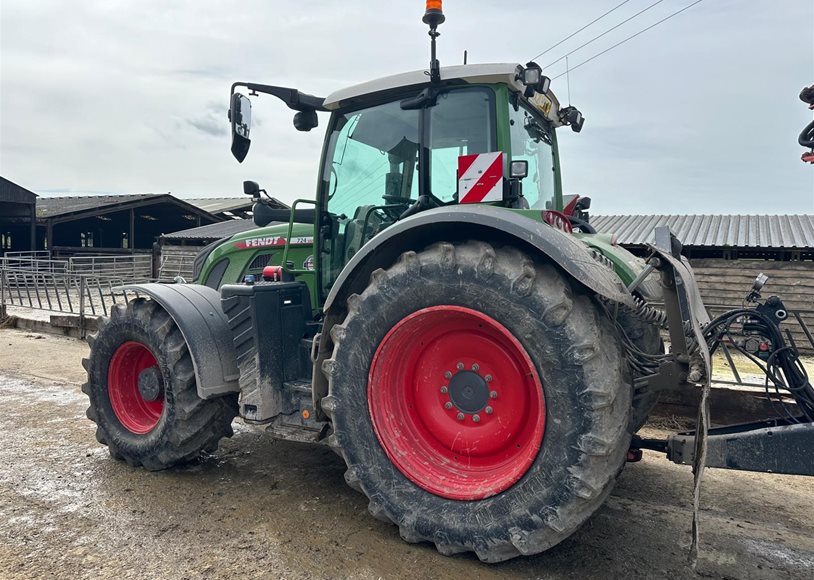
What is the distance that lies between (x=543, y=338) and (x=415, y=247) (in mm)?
973

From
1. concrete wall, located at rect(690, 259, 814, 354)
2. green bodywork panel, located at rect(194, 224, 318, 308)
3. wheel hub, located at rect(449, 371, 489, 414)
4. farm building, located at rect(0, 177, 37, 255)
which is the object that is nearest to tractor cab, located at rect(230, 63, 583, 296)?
green bodywork panel, located at rect(194, 224, 318, 308)

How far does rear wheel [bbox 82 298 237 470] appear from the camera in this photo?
371 cm

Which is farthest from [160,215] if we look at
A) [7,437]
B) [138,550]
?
[138,550]

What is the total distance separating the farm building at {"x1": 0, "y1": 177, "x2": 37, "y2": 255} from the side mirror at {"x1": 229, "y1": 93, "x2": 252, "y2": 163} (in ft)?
73.8

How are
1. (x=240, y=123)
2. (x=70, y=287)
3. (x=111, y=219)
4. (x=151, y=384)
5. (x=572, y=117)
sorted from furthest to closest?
(x=111, y=219) < (x=70, y=287) < (x=572, y=117) < (x=151, y=384) < (x=240, y=123)

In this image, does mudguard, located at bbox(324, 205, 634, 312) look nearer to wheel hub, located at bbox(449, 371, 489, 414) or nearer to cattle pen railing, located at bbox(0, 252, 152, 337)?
wheel hub, located at bbox(449, 371, 489, 414)

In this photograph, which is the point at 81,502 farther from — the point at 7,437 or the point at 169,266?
the point at 169,266

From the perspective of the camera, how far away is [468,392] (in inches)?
115

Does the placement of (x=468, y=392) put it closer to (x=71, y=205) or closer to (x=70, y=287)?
(x=70, y=287)

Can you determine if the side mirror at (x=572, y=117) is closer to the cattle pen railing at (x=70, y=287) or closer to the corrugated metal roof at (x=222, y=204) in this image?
the cattle pen railing at (x=70, y=287)

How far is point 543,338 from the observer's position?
2.54 metres

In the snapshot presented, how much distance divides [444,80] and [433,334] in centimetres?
147

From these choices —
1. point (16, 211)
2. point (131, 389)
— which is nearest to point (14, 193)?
point (16, 211)

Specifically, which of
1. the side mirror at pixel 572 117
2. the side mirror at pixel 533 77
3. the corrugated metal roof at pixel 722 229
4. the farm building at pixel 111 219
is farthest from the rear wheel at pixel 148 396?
the farm building at pixel 111 219
